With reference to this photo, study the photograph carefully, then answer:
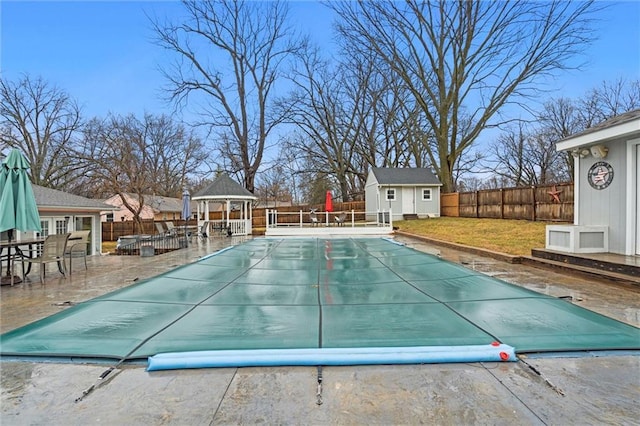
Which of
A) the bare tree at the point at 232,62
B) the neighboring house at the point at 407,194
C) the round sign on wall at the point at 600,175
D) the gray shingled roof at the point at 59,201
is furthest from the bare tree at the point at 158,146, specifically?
the round sign on wall at the point at 600,175

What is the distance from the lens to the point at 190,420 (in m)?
2.03

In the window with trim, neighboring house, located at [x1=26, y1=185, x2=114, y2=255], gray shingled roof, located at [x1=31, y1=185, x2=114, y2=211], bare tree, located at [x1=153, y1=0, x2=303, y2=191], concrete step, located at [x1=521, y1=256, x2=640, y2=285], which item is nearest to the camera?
concrete step, located at [x1=521, y1=256, x2=640, y2=285]

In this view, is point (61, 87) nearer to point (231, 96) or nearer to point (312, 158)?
point (231, 96)

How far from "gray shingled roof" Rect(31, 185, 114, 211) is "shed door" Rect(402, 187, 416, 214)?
685 inches

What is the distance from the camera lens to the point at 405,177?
76.8 feet

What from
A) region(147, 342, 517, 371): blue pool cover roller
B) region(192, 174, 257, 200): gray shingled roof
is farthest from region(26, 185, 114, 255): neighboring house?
region(147, 342, 517, 371): blue pool cover roller

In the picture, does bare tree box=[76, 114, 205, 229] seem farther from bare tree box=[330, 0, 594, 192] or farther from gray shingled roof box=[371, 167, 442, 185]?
bare tree box=[330, 0, 594, 192]

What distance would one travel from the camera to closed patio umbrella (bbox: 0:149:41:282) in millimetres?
6066

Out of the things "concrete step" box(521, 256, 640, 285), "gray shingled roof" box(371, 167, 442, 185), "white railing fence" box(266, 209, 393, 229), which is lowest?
"concrete step" box(521, 256, 640, 285)

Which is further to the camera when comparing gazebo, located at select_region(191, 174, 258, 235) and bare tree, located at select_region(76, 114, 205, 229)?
bare tree, located at select_region(76, 114, 205, 229)

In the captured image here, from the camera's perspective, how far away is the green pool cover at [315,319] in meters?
3.03

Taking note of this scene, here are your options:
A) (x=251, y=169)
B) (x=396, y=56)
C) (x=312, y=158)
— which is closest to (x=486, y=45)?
(x=396, y=56)

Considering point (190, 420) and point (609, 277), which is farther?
point (609, 277)

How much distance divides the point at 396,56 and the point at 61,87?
Answer: 79.2ft
